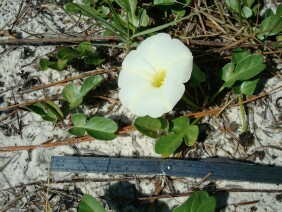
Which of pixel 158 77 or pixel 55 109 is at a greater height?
pixel 158 77

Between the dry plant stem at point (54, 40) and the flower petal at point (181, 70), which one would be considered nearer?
the flower petal at point (181, 70)

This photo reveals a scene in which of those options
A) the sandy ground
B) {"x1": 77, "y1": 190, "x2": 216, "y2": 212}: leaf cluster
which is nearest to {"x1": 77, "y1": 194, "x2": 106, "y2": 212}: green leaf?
{"x1": 77, "y1": 190, "x2": 216, "y2": 212}: leaf cluster

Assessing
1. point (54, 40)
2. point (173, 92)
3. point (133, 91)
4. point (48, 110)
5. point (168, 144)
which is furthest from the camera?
point (54, 40)

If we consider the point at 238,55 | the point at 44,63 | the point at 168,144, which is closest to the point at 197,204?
the point at 168,144

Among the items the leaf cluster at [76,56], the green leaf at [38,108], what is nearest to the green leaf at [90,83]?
the leaf cluster at [76,56]

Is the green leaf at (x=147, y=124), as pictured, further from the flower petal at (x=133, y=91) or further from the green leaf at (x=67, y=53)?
the green leaf at (x=67, y=53)

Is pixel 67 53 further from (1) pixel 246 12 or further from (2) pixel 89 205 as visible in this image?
(1) pixel 246 12
